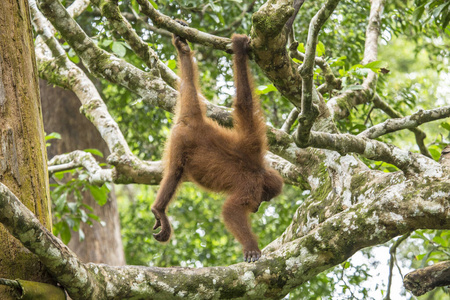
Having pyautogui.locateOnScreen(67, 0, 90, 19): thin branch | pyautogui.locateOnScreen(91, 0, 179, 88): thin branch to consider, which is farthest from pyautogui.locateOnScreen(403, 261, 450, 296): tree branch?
pyautogui.locateOnScreen(67, 0, 90, 19): thin branch

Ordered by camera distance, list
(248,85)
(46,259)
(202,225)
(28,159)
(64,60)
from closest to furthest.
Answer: (46,259) < (28,159) < (248,85) < (64,60) < (202,225)

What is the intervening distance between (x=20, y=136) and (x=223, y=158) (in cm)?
230

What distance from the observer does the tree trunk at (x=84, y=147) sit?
8.45m

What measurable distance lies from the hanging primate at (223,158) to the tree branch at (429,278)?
128cm

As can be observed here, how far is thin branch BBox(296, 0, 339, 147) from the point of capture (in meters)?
2.66

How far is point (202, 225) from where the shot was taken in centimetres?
831

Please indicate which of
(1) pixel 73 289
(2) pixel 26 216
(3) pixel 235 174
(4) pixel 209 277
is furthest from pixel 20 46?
(3) pixel 235 174

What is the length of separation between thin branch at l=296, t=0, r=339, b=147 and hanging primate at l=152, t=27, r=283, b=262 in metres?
1.26

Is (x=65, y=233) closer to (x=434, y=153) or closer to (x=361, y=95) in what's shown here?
(x=361, y=95)

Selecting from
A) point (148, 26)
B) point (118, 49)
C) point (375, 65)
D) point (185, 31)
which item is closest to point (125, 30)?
point (118, 49)

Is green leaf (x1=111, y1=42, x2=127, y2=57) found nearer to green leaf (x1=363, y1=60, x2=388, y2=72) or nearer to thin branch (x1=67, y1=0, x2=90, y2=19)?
thin branch (x1=67, y1=0, x2=90, y2=19)

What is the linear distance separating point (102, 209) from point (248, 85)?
565 cm

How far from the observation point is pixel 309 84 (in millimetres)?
2752

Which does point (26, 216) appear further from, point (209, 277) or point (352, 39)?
point (352, 39)
